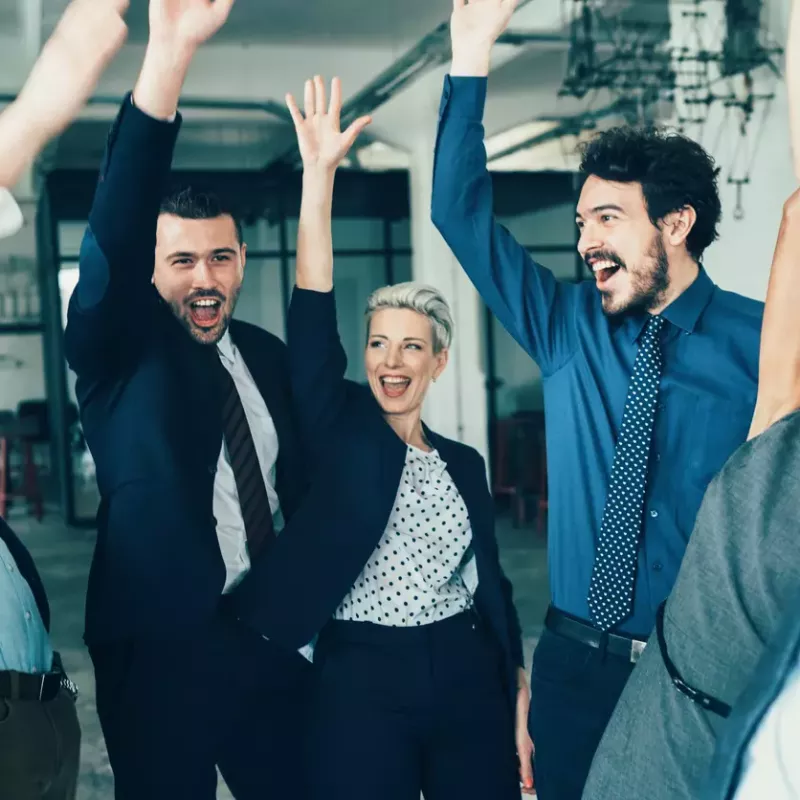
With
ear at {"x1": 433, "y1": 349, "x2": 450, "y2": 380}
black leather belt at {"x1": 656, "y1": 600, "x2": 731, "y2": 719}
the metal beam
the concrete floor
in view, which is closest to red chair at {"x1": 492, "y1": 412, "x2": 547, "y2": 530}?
the concrete floor

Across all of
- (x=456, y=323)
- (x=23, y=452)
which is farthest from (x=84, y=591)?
(x=456, y=323)

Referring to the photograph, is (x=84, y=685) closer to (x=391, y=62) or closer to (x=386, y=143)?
(x=391, y=62)

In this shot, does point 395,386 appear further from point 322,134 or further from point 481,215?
point 322,134

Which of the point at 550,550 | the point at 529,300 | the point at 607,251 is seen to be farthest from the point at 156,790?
the point at 607,251

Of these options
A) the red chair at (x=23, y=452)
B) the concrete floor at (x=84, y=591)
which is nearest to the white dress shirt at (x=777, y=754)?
the concrete floor at (x=84, y=591)

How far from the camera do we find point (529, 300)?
73.6 inches

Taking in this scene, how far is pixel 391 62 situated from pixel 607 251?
223 inches

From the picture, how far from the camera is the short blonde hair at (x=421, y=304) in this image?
205 centimetres

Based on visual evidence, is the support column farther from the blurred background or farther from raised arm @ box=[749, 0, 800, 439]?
raised arm @ box=[749, 0, 800, 439]

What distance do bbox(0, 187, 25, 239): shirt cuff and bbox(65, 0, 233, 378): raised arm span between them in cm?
27

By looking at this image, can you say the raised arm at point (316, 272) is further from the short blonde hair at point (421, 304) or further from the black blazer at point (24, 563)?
the black blazer at point (24, 563)

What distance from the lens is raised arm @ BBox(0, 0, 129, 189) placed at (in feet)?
3.78

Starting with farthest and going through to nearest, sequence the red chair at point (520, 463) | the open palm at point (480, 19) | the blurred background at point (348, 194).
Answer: the red chair at point (520, 463) → the blurred background at point (348, 194) → the open palm at point (480, 19)

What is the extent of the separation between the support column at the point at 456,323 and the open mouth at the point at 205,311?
6.12 m
